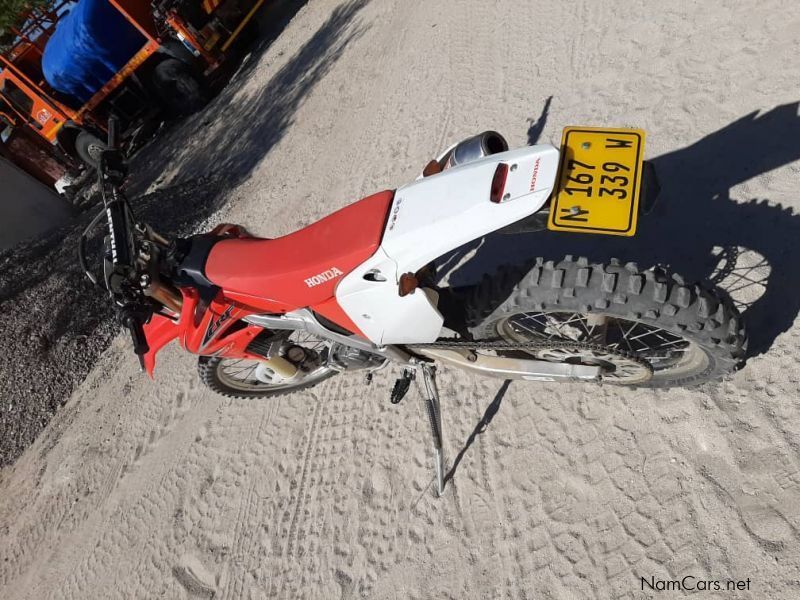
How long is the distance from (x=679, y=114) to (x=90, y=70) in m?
8.22

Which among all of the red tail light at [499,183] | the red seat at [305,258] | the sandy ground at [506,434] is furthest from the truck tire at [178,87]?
the red tail light at [499,183]

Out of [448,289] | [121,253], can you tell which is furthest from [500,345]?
[121,253]

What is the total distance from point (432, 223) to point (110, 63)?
832cm

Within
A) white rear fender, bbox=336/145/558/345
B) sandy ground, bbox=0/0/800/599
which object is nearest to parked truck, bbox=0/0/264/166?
sandy ground, bbox=0/0/800/599

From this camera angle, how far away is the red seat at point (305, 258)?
236cm

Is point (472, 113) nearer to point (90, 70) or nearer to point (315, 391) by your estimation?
point (315, 391)

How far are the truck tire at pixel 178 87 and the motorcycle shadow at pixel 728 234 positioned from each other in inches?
282

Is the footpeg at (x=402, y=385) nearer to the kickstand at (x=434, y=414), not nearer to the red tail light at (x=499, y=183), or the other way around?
the kickstand at (x=434, y=414)

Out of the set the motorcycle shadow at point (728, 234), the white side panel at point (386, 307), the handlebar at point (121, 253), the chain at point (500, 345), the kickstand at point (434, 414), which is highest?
the handlebar at point (121, 253)

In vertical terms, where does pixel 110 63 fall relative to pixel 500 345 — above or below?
above

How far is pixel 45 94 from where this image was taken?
842cm

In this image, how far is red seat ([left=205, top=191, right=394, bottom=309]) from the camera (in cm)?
236

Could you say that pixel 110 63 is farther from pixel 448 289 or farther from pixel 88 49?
pixel 448 289

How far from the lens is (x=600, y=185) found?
6.89 ft
